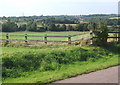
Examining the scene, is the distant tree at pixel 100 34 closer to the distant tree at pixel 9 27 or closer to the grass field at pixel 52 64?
the grass field at pixel 52 64

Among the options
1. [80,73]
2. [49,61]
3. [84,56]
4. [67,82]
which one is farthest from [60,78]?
[84,56]

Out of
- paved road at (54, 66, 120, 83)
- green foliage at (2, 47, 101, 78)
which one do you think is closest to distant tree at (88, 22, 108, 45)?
green foliage at (2, 47, 101, 78)

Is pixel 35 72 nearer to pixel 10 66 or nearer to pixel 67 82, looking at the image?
pixel 10 66

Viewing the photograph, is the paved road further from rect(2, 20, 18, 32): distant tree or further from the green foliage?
rect(2, 20, 18, 32): distant tree

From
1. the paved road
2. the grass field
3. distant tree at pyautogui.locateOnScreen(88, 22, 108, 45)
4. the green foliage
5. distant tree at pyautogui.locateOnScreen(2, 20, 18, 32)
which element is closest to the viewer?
the paved road

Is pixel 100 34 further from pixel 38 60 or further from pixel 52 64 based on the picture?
pixel 38 60

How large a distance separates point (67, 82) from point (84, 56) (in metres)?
4.36

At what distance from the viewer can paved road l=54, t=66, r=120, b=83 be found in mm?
7729

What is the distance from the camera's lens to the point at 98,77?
8.22m

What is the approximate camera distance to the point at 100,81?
7727 millimetres

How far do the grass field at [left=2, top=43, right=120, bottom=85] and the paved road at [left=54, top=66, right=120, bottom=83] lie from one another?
31 cm

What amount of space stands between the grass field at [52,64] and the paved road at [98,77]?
0.31m

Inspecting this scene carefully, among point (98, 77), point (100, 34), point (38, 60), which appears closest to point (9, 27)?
point (100, 34)

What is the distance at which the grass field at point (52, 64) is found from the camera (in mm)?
8266
